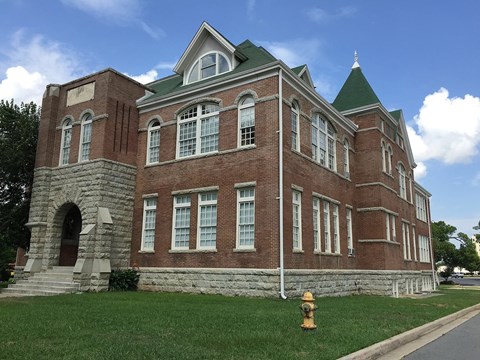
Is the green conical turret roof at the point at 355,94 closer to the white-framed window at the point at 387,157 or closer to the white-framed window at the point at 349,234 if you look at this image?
the white-framed window at the point at 387,157

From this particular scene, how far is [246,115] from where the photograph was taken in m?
19.0

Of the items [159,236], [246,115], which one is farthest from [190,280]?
[246,115]

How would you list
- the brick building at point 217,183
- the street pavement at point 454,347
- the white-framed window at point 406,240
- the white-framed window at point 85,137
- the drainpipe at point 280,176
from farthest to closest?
the white-framed window at point 406,240
the white-framed window at point 85,137
the brick building at point 217,183
the drainpipe at point 280,176
the street pavement at point 454,347

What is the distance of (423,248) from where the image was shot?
36.3 m

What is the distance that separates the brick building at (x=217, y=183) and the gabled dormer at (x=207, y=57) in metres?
0.06

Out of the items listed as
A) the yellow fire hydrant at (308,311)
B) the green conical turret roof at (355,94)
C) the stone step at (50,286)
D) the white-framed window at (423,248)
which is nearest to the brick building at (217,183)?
the green conical turret roof at (355,94)

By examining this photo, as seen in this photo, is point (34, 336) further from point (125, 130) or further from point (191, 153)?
point (125, 130)

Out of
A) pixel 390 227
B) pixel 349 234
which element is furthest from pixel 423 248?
pixel 349 234

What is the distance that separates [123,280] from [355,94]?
17163 millimetres

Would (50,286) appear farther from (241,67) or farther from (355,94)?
(355,94)

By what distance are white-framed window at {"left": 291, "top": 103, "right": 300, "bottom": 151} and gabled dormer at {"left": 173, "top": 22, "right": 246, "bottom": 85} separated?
11.7 ft

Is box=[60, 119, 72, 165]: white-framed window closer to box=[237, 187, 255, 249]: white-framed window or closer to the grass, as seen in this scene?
box=[237, 187, 255, 249]: white-framed window

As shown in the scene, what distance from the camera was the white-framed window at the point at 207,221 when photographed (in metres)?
18.7

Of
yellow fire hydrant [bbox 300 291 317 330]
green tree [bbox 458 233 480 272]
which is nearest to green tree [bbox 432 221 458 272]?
green tree [bbox 458 233 480 272]
